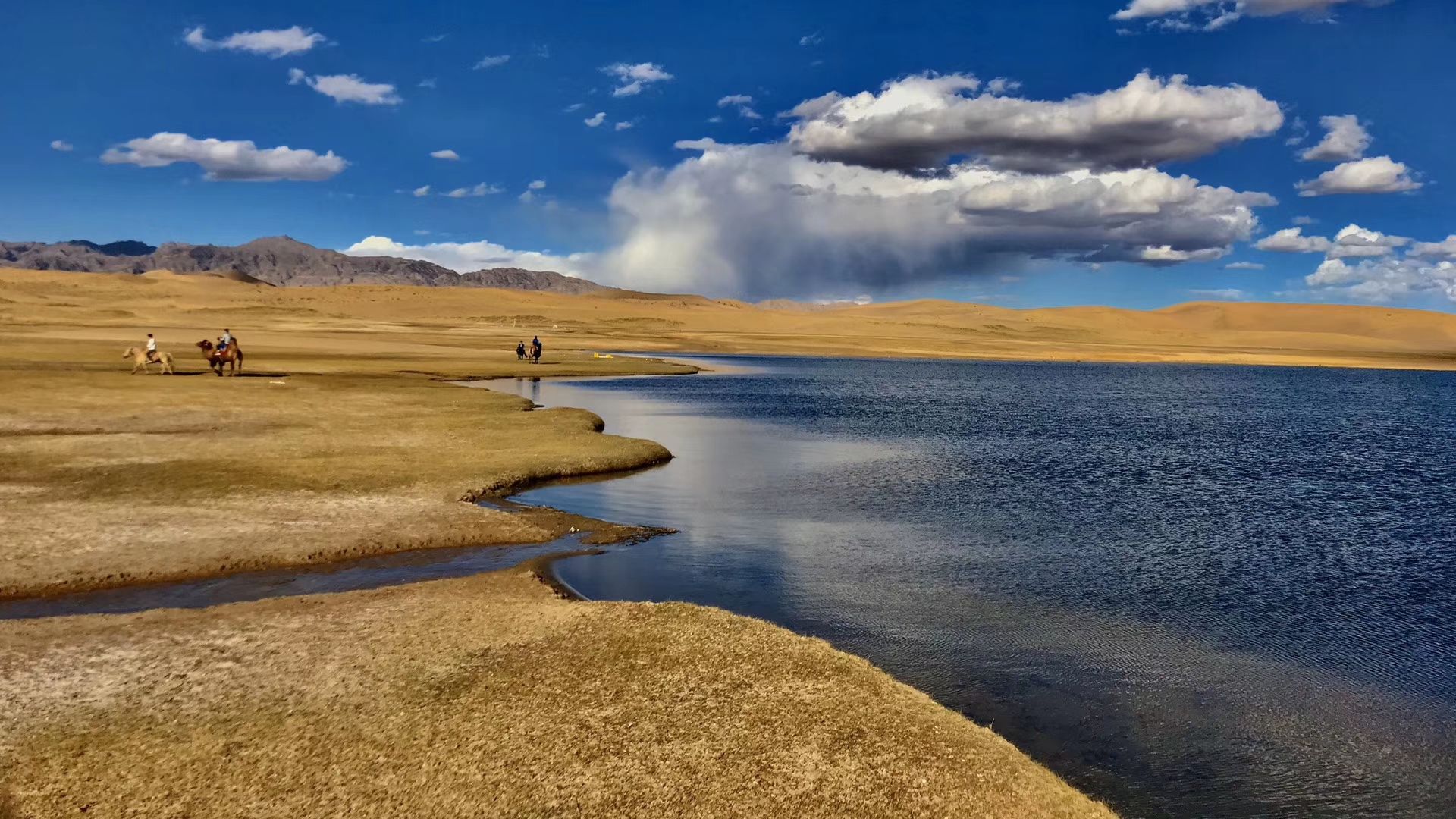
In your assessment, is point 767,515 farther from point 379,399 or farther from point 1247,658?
point 379,399

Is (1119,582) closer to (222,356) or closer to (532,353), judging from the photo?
(222,356)

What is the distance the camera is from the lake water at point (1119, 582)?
13.5 m

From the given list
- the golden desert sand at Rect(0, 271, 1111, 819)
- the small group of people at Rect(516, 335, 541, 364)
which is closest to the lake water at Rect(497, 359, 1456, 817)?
the golden desert sand at Rect(0, 271, 1111, 819)

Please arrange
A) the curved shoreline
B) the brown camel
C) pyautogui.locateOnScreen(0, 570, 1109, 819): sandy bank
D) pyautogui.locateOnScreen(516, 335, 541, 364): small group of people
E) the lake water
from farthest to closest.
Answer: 1. pyautogui.locateOnScreen(516, 335, 541, 364): small group of people
2. the brown camel
3. the curved shoreline
4. the lake water
5. pyautogui.locateOnScreen(0, 570, 1109, 819): sandy bank

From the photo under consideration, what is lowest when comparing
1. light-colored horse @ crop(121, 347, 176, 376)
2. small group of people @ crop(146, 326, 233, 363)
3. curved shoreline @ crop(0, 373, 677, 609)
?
curved shoreline @ crop(0, 373, 677, 609)

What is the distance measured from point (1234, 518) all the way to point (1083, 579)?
35.9 ft

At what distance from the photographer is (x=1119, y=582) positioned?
22.2 meters

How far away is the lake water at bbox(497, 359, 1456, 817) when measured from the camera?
13.5m

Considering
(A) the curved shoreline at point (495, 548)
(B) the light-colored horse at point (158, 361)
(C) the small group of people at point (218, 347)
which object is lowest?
(A) the curved shoreline at point (495, 548)

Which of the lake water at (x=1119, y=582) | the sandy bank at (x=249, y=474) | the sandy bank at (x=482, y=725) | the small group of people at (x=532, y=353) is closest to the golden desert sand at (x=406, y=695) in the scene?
the sandy bank at (x=482, y=725)

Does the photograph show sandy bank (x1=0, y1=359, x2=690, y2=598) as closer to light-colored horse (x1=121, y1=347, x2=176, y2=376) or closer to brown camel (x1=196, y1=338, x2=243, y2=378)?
light-colored horse (x1=121, y1=347, x2=176, y2=376)

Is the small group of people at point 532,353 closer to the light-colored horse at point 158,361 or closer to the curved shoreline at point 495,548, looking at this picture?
the light-colored horse at point 158,361

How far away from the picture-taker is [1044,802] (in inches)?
415

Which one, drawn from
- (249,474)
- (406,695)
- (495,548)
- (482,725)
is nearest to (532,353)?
(249,474)
